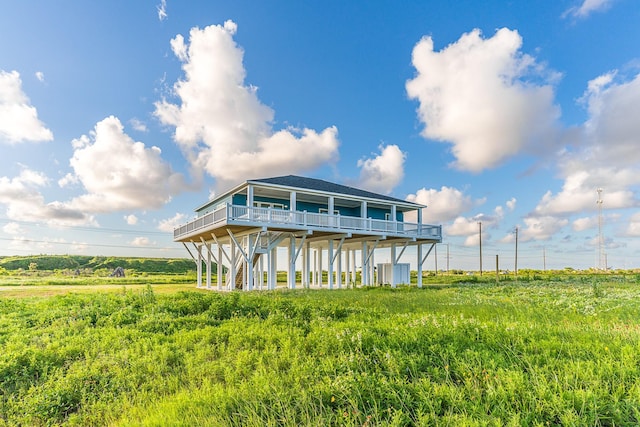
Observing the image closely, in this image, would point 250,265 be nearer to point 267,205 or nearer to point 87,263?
point 267,205

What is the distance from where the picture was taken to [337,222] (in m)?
19.9

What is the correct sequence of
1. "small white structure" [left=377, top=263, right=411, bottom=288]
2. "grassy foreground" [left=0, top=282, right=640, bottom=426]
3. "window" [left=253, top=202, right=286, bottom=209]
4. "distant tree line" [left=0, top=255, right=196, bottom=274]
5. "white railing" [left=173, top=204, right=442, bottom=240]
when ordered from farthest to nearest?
1. "distant tree line" [left=0, top=255, right=196, bottom=274]
2. "small white structure" [left=377, top=263, right=411, bottom=288]
3. "window" [left=253, top=202, right=286, bottom=209]
4. "white railing" [left=173, top=204, right=442, bottom=240]
5. "grassy foreground" [left=0, top=282, right=640, bottom=426]

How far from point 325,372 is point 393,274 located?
19.5m

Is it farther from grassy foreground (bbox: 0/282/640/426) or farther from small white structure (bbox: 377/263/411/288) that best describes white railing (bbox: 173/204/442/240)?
grassy foreground (bbox: 0/282/640/426)

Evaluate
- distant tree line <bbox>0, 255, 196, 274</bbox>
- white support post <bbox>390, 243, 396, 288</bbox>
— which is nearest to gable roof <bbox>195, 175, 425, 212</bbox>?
white support post <bbox>390, 243, 396, 288</bbox>

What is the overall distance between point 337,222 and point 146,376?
599 inches

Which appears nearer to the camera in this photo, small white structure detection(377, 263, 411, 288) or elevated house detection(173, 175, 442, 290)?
elevated house detection(173, 175, 442, 290)

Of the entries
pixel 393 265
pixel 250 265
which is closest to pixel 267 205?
pixel 250 265

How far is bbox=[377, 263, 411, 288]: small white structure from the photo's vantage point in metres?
23.1

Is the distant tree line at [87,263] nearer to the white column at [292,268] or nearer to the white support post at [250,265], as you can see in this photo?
the white column at [292,268]

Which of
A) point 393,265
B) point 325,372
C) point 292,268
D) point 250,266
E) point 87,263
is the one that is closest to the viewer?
point 325,372

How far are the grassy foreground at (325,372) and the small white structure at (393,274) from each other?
15239mm

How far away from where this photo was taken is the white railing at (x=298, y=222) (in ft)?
56.3

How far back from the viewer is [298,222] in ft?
61.5
